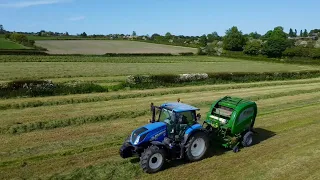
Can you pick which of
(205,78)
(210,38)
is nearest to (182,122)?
(205,78)

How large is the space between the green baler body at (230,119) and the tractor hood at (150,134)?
3004mm

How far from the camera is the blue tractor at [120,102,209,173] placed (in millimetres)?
10484

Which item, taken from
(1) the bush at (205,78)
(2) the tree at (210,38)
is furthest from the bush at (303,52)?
(2) the tree at (210,38)

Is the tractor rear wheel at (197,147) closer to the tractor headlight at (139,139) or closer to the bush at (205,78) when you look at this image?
the tractor headlight at (139,139)

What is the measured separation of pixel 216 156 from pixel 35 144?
7073 mm

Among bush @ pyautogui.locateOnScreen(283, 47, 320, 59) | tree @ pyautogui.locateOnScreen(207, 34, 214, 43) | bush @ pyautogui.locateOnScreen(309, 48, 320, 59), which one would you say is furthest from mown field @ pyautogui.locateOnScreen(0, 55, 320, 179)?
tree @ pyautogui.locateOnScreen(207, 34, 214, 43)

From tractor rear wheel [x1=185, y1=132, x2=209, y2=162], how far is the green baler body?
126cm

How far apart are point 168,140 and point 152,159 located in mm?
927

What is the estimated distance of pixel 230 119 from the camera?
13047 mm

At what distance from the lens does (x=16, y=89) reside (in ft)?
71.5

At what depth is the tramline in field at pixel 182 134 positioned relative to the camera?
10.6 m

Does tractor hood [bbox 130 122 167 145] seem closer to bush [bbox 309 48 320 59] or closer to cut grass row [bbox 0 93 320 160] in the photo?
cut grass row [bbox 0 93 320 160]

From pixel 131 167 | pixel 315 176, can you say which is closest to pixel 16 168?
pixel 131 167

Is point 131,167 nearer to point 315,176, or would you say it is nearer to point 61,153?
point 61,153
